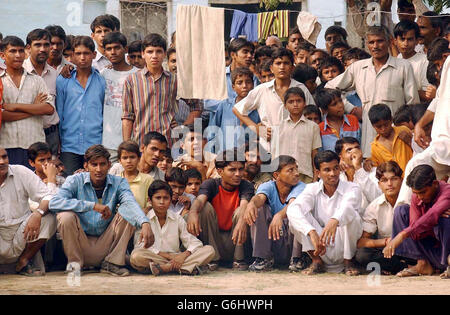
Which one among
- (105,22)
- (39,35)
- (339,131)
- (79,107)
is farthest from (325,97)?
(39,35)

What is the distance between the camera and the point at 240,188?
8898 mm

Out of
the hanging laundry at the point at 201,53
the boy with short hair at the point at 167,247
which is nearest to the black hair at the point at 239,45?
the hanging laundry at the point at 201,53

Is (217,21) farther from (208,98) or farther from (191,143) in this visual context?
(191,143)

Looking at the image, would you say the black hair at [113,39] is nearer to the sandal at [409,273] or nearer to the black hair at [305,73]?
the black hair at [305,73]

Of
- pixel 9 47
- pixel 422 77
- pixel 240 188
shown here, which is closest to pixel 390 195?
pixel 240 188

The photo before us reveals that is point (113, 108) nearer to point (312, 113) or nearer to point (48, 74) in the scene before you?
point (48, 74)

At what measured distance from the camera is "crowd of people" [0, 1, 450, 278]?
8.16 meters

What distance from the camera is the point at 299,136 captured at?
914cm

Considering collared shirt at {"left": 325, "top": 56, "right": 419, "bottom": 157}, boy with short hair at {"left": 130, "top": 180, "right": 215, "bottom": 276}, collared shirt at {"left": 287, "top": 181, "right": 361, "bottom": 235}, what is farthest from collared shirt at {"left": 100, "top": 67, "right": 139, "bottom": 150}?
collared shirt at {"left": 325, "top": 56, "right": 419, "bottom": 157}

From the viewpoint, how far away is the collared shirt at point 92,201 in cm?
811

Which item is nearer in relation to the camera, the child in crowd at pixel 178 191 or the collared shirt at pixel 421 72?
the child in crowd at pixel 178 191

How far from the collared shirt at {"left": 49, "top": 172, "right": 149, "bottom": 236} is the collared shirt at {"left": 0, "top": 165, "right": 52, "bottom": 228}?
0.59ft

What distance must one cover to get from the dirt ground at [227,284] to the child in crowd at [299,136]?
1.34 meters

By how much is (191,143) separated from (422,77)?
2.62m
